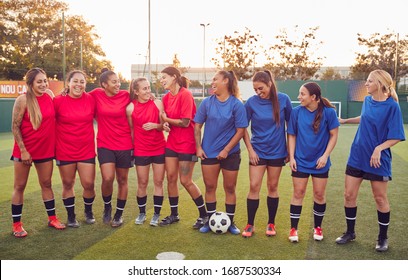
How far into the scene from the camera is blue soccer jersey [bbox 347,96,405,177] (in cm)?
447

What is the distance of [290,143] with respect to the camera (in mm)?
4891

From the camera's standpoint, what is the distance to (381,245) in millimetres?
4633

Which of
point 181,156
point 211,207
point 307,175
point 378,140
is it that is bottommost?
point 211,207

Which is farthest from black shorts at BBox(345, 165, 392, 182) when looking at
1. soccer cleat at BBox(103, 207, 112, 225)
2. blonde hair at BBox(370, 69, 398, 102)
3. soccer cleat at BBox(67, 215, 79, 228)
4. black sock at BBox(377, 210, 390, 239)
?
soccer cleat at BBox(67, 215, 79, 228)

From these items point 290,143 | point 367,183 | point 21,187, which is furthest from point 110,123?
point 367,183

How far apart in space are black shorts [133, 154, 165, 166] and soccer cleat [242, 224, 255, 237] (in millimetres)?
1254

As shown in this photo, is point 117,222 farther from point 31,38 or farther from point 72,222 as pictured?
point 31,38

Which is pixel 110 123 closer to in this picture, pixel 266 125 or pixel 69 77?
pixel 69 77

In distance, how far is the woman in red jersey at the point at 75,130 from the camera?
5195mm

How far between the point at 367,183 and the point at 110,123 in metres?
5.19

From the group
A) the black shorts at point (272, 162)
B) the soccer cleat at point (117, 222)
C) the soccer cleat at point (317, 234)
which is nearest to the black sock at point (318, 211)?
the soccer cleat at point (317, 234)

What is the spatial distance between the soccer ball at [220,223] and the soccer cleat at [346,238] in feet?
3.95

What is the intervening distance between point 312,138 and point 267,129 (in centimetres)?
48

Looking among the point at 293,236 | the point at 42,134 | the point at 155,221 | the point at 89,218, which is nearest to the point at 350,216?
the point at 293,236
